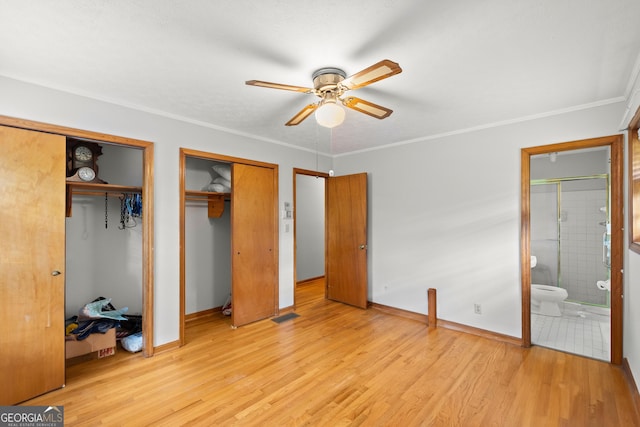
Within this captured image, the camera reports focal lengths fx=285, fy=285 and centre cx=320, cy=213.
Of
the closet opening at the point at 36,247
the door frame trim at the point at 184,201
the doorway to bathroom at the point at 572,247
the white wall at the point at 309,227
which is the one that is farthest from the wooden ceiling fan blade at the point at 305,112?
the doorway to bathroom at the point at 572,247

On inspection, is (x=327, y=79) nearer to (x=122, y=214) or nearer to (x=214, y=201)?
(x=214, y=201)

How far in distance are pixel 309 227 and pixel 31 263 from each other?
4.43 metres

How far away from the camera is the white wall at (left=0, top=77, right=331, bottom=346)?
7.24 feet

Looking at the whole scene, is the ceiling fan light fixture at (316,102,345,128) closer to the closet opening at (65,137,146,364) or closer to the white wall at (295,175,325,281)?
the closet opening at (65,137,146,364)

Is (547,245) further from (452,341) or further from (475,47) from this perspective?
(475,47)

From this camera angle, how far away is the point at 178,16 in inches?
58.9

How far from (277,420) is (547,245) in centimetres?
498

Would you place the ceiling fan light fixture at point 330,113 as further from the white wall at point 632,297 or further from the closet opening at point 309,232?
the closet opening at point 309,232

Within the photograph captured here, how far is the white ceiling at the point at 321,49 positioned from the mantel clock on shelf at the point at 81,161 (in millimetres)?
576

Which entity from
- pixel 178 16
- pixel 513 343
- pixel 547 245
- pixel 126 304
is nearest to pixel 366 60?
pixel 178 16

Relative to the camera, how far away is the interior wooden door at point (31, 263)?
2.06 metres

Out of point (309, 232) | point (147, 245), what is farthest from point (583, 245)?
point (147, 245)

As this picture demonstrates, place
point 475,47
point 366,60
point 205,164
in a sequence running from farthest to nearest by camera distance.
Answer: point 205,164 → point 366,60 → point 475,47

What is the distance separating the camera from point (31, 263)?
215cm
